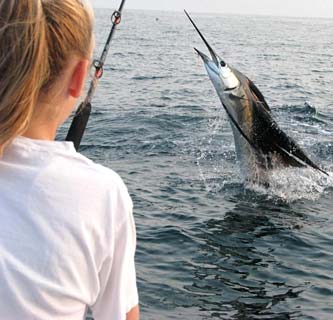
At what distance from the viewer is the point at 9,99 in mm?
1386

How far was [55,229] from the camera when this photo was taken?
146cm

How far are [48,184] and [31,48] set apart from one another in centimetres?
31

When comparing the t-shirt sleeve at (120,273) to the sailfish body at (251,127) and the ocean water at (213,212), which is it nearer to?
the ocean water at (213,212)

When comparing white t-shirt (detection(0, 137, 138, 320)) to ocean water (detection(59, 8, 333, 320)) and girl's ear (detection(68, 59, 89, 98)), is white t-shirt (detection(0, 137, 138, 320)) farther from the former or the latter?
ocean water (detection(59, 8, 333, 320))

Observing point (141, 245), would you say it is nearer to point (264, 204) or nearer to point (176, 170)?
point (264, 204)

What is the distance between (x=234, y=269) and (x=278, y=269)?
44cm

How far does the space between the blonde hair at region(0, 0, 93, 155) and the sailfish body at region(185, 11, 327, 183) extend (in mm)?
6264

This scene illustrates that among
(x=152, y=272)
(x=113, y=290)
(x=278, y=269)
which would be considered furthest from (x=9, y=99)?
(x=278, y=269)

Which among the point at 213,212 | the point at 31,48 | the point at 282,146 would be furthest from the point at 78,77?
the point at 282,146

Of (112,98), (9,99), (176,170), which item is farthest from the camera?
(112,98)

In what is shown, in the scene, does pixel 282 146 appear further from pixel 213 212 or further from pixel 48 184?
pixel 48 184

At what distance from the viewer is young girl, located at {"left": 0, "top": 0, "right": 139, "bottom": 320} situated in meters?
1.38

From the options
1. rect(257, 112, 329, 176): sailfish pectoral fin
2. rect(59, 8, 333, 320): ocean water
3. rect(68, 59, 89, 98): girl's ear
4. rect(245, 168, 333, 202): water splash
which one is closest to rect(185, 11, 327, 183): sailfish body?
rect(257, 112, 329, 176): sailfish pectoral fin

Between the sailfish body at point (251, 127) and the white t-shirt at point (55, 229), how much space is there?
20.5 feet
